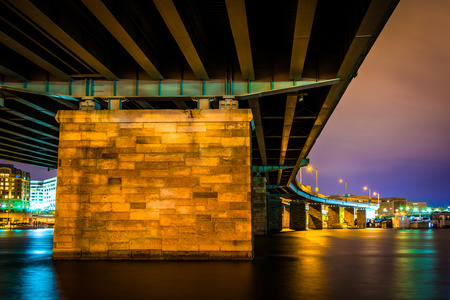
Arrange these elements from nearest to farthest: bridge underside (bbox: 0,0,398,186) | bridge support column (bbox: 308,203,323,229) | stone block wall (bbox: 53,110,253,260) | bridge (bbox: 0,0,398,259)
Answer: bridge underside (bbox: 0,0,398,186), bridge (bbox: 0,0,398,259), stone block wall (bbox: 53,110,253,260), bridge support column (bbox: 308,203,323,229)

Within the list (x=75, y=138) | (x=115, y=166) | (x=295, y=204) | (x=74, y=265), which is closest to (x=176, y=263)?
(x=74, y=265)

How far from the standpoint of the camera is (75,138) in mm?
18250

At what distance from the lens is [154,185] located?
17.8 m

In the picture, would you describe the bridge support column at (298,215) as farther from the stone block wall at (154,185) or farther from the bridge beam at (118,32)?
the bridge beam at (118,32)

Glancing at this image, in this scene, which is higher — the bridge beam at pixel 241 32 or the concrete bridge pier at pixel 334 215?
the bridge beam at pixel 241 32

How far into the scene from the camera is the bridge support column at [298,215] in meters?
80.2

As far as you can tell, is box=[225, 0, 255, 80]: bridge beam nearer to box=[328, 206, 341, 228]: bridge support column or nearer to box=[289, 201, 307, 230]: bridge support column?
box=[289, 201, 307, 230]: bridge support column

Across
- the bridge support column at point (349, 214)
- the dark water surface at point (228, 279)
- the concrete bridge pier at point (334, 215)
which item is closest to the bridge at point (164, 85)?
the dark water surface at point (228, 279)

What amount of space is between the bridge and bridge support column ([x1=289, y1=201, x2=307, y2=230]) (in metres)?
61.5

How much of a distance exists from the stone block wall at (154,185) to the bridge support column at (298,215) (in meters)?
63.5

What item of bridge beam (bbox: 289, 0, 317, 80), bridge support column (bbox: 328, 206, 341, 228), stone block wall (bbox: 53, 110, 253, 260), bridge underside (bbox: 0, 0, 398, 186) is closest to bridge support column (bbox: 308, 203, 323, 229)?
bridge support column (bbox: 328, 206, 341, 228)

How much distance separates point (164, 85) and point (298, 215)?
66475 mm

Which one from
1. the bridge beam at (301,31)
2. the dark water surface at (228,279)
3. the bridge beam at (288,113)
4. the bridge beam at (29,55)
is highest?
the bridge beam at (301,31)

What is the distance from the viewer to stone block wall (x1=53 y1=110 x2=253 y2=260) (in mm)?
17312
